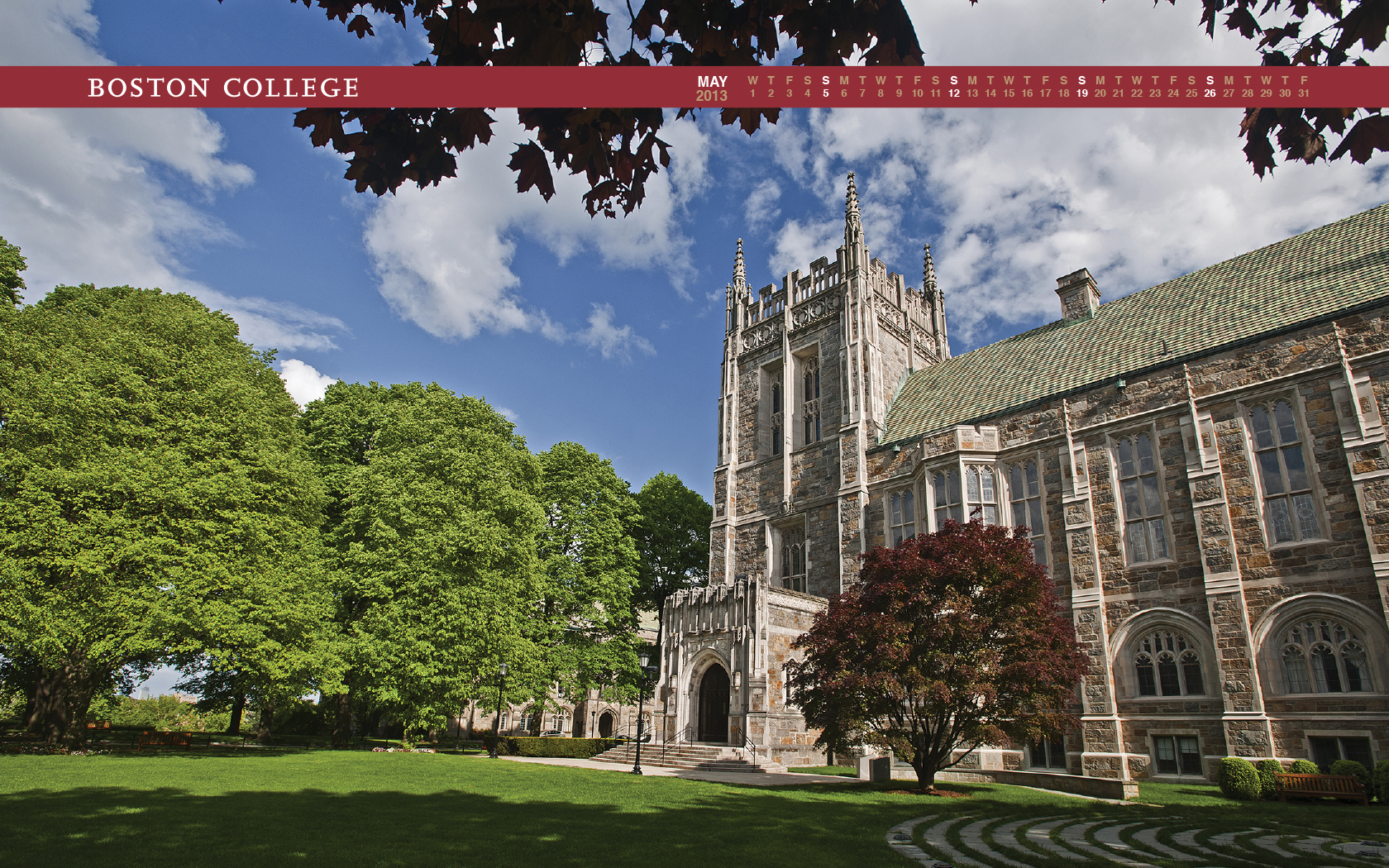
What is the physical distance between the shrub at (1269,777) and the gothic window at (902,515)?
40.3 ft

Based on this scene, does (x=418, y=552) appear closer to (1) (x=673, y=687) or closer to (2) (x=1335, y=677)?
(1) (x=673, y=687)

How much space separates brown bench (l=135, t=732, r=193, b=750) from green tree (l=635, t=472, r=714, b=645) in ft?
65.1

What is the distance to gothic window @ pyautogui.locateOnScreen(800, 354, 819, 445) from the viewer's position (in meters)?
34.3

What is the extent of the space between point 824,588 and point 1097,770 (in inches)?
465

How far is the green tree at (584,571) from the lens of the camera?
30.1 meters

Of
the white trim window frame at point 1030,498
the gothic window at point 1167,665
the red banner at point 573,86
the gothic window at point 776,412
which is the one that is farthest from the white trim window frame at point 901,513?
the red banner at point 573,86

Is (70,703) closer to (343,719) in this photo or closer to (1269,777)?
(343,719)

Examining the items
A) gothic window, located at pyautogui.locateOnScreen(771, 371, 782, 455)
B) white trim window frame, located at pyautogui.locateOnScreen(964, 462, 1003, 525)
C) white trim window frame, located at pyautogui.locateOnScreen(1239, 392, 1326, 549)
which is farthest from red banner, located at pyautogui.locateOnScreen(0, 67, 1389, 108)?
Result: gothic window, located at pyautogui.locateOnScreen(771, 371, 782, 455)

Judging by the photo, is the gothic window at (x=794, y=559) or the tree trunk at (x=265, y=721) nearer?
the tree trunk at (x=265, y=721)

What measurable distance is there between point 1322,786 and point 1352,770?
836mm

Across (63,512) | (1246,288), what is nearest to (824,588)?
(1246,288)

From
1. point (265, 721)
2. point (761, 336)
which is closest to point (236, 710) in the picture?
point (265, 721)

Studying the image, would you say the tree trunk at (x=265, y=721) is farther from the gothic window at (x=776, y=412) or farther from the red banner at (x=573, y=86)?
the red banner at (x=573, y=86)

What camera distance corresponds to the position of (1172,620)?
67.8 ft
